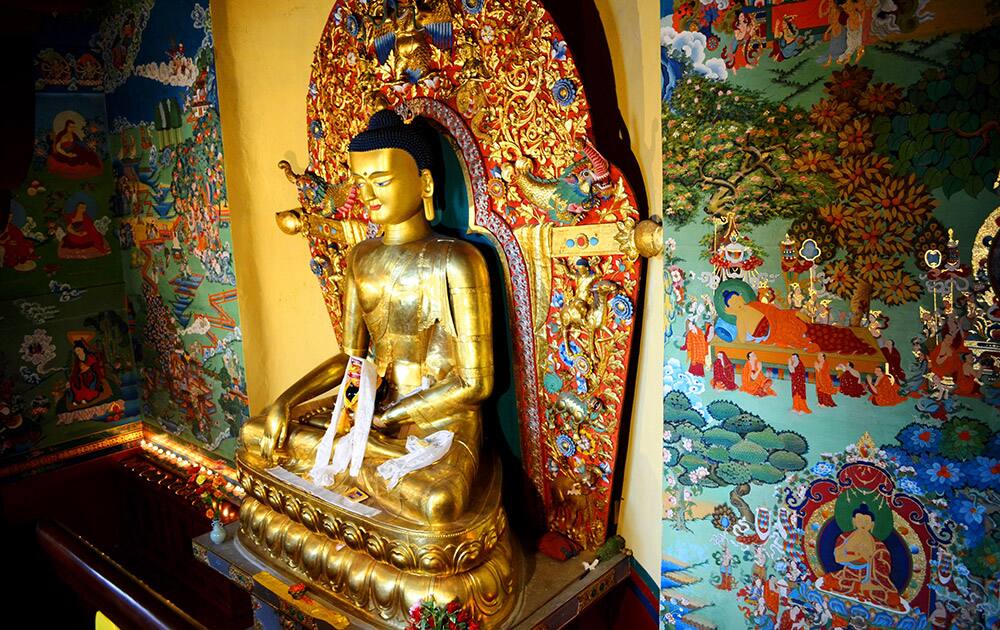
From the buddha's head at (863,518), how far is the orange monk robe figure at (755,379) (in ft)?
1.36

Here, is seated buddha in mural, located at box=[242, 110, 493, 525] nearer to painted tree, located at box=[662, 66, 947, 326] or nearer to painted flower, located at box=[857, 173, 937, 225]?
painted tree, located at box=[662, 66, 947, 326]

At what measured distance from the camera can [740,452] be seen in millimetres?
2275

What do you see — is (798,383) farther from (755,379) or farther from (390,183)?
(390,183)

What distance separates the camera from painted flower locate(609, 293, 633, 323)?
279 cm

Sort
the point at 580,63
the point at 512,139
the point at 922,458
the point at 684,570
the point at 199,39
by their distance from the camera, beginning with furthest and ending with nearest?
the point at 199,39, the point at 512,139, the point at 580,63, the point at 684,570, the point at 922,458

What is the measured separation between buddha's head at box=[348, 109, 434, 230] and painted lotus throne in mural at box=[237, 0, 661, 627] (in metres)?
0.01

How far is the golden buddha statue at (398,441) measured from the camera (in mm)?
2705

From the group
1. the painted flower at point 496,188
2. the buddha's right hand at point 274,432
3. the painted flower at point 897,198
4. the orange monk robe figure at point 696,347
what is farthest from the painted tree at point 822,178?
the buddha's right hand at point 274,432

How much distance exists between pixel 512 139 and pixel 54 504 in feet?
17.4

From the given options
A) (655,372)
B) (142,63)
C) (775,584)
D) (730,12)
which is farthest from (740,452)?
(142,63)

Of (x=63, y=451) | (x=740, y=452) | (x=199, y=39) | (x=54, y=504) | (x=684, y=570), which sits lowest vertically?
(x=54, y=504)

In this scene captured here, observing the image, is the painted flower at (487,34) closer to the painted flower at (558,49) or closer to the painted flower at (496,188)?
the painted flower at (558,49)

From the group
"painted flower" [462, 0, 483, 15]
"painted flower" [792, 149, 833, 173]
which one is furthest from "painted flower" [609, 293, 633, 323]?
"painted flower" [462, 0, 483, 15]

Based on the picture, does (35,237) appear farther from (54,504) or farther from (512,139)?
(512,139)
